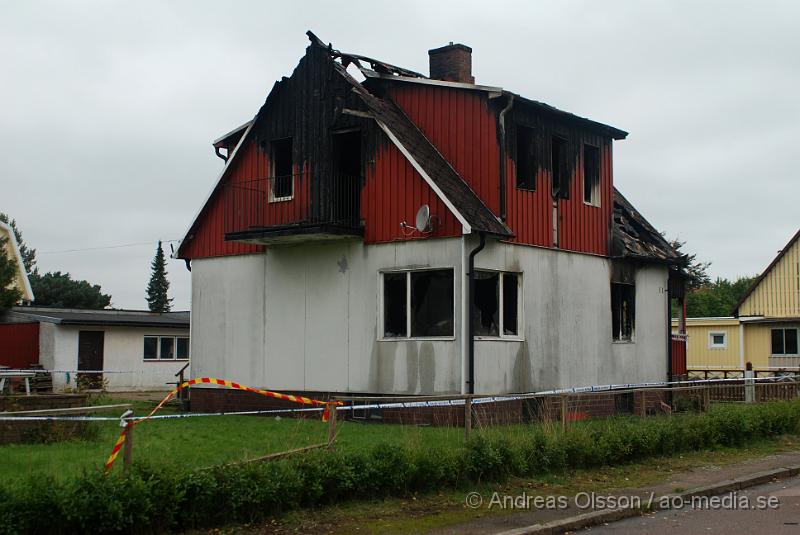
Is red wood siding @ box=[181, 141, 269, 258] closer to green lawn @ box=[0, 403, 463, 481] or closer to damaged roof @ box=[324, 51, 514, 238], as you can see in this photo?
damaged roof @ box=[324, 51, 514, 238]

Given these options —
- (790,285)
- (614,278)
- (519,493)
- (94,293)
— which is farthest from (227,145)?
(94,293)

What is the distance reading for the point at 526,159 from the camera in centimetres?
2091

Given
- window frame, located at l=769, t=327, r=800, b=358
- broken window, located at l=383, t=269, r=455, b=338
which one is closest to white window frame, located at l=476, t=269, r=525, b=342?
Result: broken window, located at l=383, t=269, r=455, b=338

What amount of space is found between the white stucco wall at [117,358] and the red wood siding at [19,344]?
0.32 metres

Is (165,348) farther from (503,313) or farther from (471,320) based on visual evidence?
(471,320)

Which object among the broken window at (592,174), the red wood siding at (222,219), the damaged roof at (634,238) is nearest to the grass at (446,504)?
the damaged roof at (634,238)

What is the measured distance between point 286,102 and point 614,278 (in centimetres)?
894

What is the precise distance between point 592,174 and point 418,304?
6.31 m

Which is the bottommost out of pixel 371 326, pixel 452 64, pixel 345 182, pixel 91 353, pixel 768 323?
pixel 91 353

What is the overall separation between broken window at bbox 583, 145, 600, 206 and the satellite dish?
543cm

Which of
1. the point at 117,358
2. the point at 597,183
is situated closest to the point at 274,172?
the point at 597,183

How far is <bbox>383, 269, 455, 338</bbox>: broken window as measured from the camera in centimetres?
1906

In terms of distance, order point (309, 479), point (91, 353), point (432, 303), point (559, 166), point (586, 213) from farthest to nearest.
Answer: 1. point (91, 353)
2. point (586, 213)
3. point (559, 166)
4. point (432, 303)
5. point (309, 479)

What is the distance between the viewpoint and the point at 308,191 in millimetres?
20797
